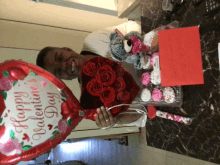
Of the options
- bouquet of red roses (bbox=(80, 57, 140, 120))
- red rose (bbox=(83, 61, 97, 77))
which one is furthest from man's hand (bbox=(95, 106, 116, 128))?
red rose (bbox=(83, 61, 97, 77))

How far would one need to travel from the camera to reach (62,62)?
81 cm

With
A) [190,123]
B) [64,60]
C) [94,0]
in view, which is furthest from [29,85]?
[94,0]

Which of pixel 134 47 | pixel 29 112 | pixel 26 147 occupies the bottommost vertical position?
pixel 26 147

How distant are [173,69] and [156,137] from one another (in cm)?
44

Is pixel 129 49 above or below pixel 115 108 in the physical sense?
above

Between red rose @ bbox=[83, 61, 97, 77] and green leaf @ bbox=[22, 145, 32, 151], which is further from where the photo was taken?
red rose @ bbox=[83, 61, 97, 77]

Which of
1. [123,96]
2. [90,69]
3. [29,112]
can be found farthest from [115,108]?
[29,112]

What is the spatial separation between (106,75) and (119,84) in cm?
7

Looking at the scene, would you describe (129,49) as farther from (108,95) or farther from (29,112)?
(29,112)

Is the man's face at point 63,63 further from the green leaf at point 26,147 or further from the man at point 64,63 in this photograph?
the green leaf at point 26,147

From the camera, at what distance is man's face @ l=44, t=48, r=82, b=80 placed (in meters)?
0.79

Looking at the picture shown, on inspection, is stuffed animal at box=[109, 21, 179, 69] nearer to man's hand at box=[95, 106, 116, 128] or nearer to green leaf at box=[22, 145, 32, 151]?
man's hand at box=[95, 106, 116, 128]

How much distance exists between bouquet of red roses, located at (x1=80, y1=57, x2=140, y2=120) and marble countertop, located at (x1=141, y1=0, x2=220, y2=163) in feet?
0.86

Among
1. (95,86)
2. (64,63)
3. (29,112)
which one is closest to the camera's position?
(29,112)
